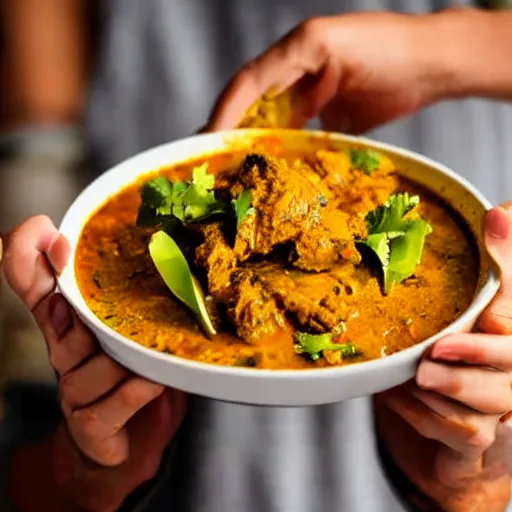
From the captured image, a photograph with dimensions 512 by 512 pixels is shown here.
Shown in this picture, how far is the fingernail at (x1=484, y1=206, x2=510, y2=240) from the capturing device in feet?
1.81

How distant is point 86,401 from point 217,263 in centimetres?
15

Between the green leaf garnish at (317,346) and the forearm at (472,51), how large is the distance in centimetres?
45

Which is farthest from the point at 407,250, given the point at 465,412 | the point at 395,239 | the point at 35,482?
the point at 35,482

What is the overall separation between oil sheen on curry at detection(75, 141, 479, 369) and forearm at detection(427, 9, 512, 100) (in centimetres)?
31

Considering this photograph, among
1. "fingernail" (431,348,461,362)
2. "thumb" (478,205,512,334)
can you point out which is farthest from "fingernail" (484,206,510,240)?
"fingernail" (431,348,461,362)

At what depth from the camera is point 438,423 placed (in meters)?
0.57

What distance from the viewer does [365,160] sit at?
671 millimetres

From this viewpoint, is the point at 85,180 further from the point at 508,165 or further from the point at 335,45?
the point at 508,165

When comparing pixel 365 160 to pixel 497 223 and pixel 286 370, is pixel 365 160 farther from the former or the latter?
pixel 286 370

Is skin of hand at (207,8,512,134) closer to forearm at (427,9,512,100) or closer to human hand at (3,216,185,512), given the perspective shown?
forearm at (427,9,512,100)

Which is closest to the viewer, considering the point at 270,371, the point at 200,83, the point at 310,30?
the point at 270,371

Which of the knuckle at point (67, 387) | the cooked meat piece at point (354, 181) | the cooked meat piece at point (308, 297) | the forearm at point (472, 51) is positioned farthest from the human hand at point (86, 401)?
the forearm at point (472, 51)

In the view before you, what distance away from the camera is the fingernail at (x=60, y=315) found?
0.56 metres

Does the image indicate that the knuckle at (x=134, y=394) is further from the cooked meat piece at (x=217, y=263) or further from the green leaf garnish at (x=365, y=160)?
the green leaf garnish at (x=365, y=160)
